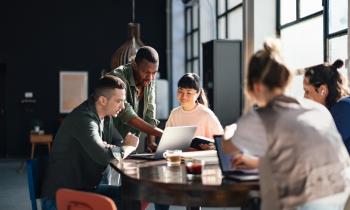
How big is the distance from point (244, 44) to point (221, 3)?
226 cm

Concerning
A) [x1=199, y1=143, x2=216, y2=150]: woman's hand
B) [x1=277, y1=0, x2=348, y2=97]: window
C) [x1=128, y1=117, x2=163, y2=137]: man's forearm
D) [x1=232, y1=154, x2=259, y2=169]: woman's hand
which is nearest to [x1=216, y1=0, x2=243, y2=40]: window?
[x1=277, y1=0, x2=348, y2=97]: window

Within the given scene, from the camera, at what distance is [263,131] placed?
1.81 m

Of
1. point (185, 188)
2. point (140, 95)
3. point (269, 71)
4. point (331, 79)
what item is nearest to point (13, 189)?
point (140, 95)

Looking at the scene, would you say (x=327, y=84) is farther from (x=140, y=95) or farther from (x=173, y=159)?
(x=140, y=95)

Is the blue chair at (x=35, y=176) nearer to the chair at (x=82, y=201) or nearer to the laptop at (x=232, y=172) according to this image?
the chair at (x=82, y=201)

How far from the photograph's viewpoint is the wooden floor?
5766 millimetres

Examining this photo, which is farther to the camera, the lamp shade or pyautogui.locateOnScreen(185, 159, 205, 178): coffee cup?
the lamp shade

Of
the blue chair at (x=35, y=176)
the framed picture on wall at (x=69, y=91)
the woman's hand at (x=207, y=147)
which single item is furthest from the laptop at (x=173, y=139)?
the framed picture on wall at (x=69, y=91)

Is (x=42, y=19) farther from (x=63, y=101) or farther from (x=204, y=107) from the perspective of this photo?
(x=204, y=107)

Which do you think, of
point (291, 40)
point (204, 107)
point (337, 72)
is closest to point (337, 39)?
point (291, 40)

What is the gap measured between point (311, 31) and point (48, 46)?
724 centimetres

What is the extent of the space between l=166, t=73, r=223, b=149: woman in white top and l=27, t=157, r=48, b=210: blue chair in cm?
140

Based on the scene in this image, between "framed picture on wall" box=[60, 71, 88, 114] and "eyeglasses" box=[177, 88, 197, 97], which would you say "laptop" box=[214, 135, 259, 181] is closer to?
"eyeglasses" box=[177, 88, 197, 97]

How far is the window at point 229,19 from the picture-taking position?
797cm
